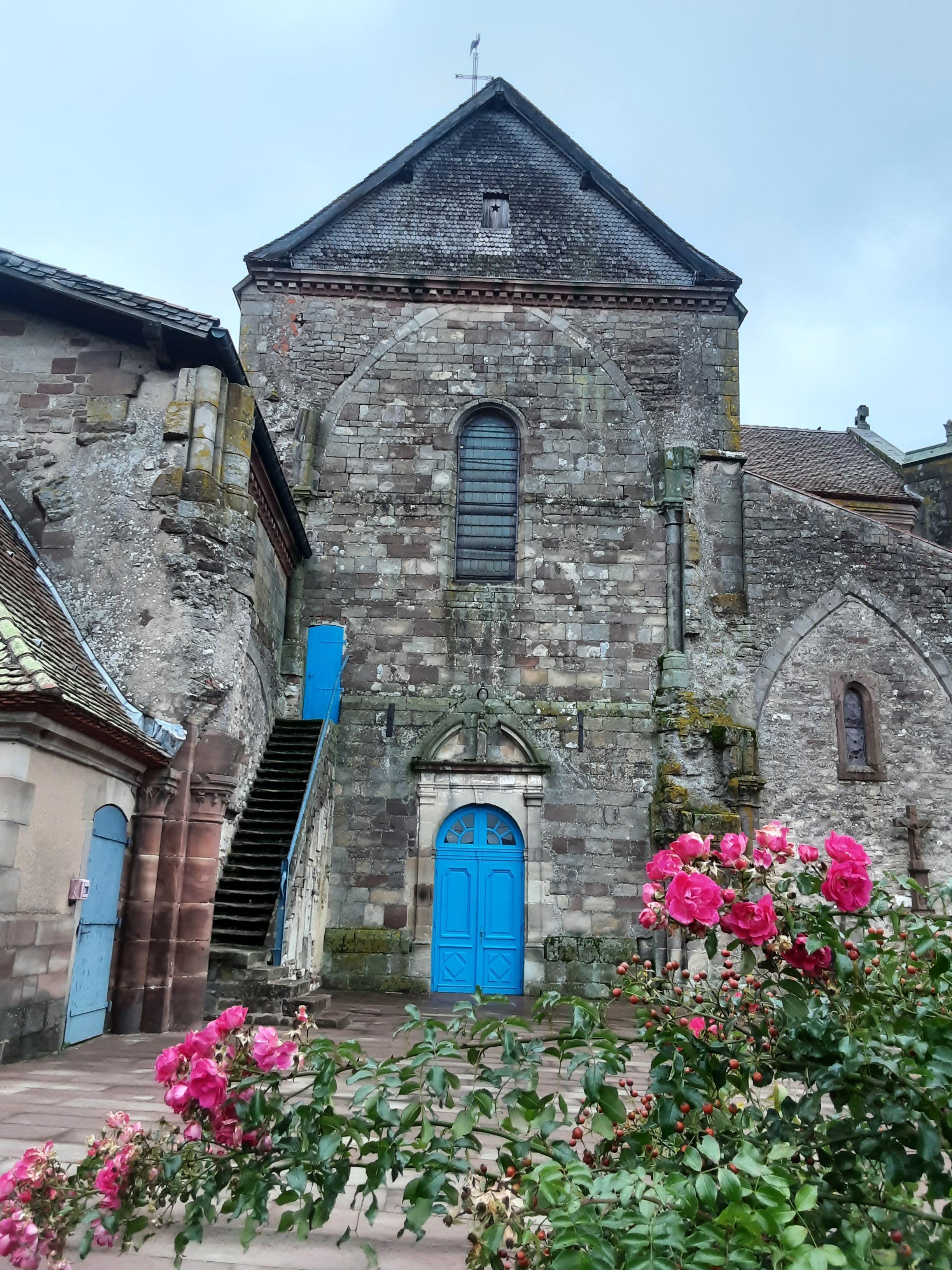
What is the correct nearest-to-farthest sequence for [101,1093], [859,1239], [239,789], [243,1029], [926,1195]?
1. [859,1239]
2. [926,1195]
3. [243,1029]
4. [101,1093]
5. [239,789]

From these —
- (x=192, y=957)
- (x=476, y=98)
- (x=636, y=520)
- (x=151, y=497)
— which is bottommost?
(x=192, y=957)

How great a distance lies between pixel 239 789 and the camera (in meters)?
10.1

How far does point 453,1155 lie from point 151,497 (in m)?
7.64

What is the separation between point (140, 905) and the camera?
26.9 ft

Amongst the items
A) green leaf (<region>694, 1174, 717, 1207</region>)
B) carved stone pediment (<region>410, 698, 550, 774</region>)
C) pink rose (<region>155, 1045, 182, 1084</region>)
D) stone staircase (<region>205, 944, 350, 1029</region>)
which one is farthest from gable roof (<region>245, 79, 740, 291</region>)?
green leaf (<region>694, 1174, 717, 1207</region>)

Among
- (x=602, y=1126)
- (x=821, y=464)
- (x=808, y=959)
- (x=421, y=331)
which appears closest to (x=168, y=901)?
(x=602, y=1126)

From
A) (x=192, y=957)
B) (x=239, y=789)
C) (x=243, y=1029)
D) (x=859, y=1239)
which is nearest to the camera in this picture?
(x=859, y=1239)

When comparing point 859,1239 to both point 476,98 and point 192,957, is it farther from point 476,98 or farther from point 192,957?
point 476,98

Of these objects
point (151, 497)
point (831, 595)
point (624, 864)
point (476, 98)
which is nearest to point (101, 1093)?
point (151, 497)

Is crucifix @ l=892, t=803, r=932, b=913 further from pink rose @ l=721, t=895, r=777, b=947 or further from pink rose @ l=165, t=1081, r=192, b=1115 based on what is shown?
pink rose @ l=165, t=1081, r=192, b=1115

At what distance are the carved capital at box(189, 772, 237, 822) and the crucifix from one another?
8.90 m

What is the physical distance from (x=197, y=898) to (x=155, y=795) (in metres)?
0.94

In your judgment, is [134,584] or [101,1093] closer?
[101,1093]

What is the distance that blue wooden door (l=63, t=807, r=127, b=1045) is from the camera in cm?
730
